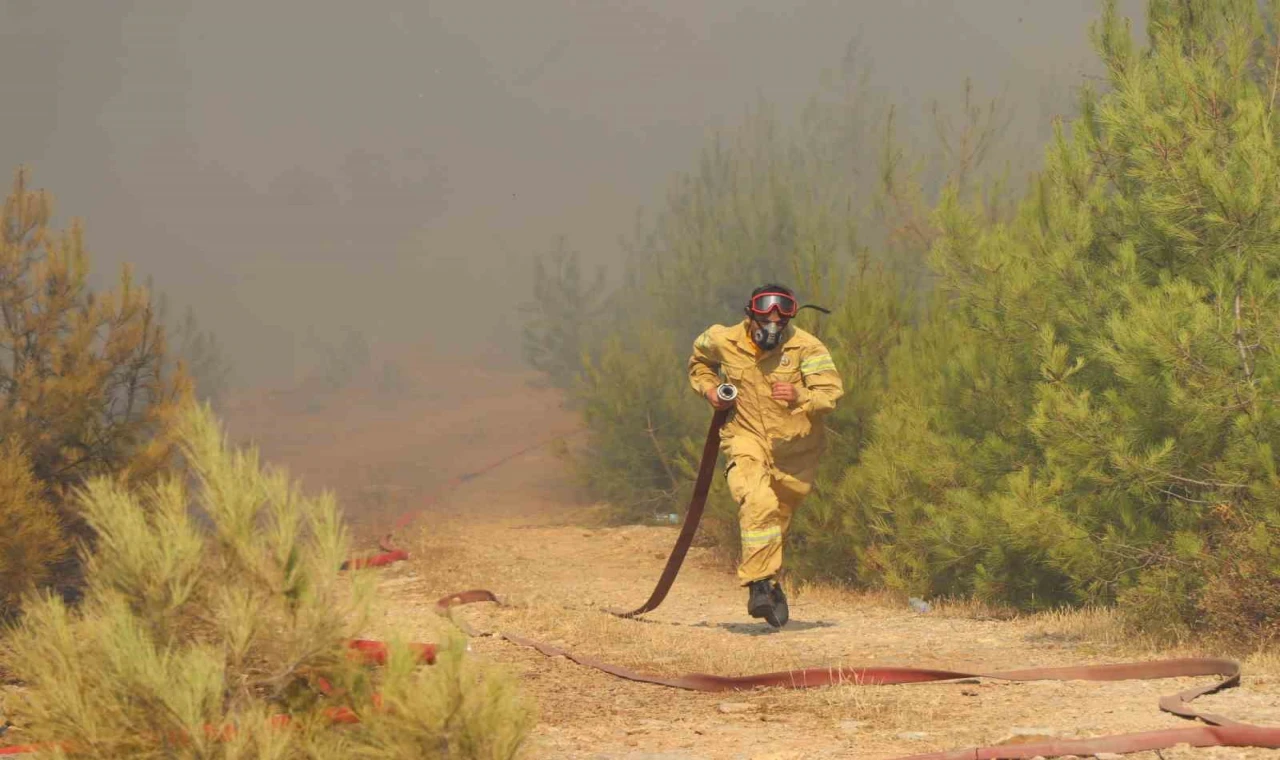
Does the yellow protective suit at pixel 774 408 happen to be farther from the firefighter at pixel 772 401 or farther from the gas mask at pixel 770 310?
the gas mask at pixel 770 310

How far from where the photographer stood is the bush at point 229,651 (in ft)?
10.5

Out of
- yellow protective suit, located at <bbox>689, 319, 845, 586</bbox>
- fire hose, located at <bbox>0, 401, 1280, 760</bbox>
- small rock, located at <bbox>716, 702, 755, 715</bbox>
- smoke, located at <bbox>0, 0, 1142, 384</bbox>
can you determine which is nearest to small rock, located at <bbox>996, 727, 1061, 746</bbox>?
fire hose, located at <bbox>0, 401, 1280, 760</bbox>

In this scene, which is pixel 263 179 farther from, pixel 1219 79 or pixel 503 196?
pixel 1219 79

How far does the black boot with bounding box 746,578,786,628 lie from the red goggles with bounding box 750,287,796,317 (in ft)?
5.21

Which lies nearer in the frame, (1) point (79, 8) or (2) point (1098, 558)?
(2) point (1098, 558)

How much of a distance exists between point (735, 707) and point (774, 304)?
341cm

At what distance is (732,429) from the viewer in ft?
28.2

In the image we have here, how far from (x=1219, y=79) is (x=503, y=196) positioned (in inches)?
3649

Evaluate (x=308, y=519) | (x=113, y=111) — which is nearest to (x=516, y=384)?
(x=308, y=519)

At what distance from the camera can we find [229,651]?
11.2 feet

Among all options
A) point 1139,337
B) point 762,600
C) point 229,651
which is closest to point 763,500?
point 762,600

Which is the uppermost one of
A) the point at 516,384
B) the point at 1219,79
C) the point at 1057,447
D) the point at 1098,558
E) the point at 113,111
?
the point at 113,111

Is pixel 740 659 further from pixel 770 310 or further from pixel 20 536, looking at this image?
pixel 20 536

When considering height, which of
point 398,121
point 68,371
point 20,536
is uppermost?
point 398,121
